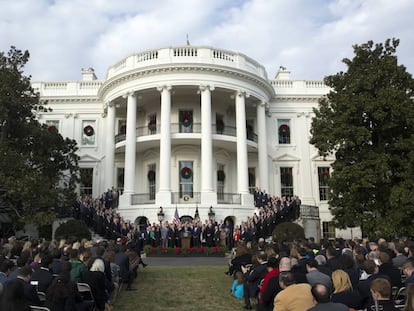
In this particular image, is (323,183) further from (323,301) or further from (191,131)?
(323,301)

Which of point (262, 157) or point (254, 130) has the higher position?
point (254, 130)

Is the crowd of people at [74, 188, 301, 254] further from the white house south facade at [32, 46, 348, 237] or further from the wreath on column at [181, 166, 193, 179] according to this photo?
the wreath on column at [181, 166, 193, 179]

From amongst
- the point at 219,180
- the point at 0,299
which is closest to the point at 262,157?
the point at 219,180

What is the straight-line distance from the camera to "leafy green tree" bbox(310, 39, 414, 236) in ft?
63.4

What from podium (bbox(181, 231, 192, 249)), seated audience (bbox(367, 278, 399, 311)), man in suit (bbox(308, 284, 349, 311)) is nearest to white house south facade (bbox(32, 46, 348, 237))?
podium (bbox(181, 231, 192, 249))

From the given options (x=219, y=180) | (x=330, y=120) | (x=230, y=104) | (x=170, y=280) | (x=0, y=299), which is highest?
(x=230, y=104)

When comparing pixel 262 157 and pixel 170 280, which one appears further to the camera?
pixel 262 157

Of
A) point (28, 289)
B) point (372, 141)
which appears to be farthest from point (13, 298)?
point (372, 141)

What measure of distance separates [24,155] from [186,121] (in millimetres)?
11657

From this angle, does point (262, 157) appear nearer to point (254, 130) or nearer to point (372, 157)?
point (254, 130)

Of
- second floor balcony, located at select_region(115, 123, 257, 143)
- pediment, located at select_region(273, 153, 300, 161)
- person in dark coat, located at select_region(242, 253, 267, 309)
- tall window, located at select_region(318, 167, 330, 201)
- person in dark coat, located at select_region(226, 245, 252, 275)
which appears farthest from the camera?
pediment, located at select_region(273, 153, 300, 161)

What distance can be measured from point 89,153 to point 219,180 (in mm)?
10582

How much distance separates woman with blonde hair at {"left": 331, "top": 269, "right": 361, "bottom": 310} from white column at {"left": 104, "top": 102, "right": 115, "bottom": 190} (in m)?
24.7

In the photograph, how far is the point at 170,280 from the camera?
12.3 m
